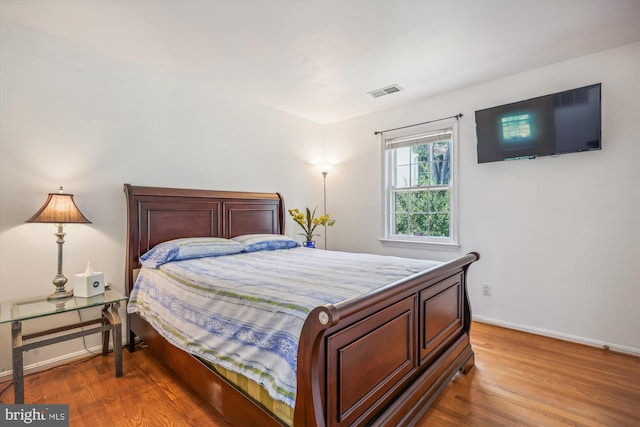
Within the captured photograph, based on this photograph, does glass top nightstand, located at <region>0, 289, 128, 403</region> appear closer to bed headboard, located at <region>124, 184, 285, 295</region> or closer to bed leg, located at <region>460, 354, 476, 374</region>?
bed headboard, located at <region>124, 184, 285, 295</region>

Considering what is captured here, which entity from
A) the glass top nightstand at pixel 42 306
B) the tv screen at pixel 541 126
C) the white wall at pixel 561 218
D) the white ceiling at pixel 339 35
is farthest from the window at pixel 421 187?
the glass top nightstand at pixel 42 306

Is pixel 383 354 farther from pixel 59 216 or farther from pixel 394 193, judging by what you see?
pixel 394 193

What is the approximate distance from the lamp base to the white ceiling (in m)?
1.95

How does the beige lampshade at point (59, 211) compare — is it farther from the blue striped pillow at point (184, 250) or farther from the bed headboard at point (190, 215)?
the blue striped pillow at point (184, 250)

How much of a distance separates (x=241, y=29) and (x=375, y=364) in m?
2.41

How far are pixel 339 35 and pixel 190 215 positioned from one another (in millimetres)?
2144

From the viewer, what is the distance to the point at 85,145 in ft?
8.36

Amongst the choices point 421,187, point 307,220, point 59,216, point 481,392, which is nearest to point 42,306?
point 59,216

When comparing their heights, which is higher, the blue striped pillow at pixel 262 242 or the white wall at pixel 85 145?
the white wall at pixel 85 145

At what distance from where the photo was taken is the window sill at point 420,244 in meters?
3.47

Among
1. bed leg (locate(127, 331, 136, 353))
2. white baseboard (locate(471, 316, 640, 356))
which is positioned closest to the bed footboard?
white baseboard (locate(471, 316, 640, 356))

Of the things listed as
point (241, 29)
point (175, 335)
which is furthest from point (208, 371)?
point (241, 29)

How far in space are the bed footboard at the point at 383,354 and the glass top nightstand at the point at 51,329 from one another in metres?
1.73

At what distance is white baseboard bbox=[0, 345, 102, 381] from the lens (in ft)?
7.43
